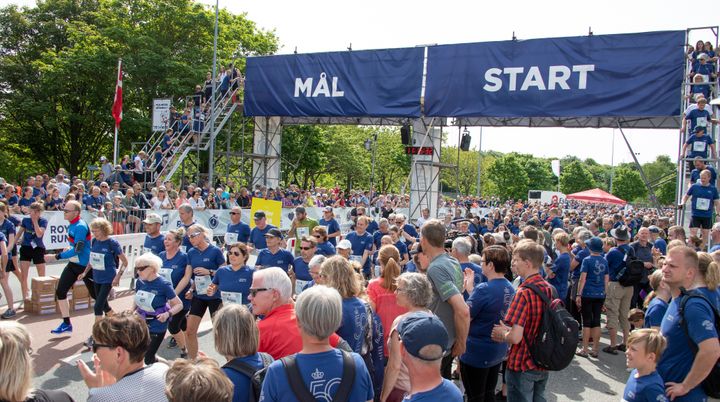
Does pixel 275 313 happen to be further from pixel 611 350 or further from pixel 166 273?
pixel 611 350

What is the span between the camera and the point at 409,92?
17.8m

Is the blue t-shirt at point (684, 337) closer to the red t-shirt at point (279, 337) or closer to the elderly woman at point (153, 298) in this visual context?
the red t-shirt at point (279, 337)

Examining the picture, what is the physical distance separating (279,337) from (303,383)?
1.02m

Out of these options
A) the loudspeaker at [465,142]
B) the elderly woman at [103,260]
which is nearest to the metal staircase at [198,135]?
the loudspeaker at [465,142]

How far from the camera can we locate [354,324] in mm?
3951

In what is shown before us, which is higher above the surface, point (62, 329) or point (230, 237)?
point (230, 237)

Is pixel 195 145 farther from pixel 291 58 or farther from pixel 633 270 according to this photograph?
pixel 633 270

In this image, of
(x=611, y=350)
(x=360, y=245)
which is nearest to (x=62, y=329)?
(x=360, y=245)

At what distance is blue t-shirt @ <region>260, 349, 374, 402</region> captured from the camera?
2.63 metres

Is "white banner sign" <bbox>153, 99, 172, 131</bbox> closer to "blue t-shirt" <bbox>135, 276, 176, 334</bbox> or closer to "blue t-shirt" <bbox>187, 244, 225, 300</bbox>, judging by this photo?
"blue t-shirt" <bbox>187, 244, 225, 300</bbox>

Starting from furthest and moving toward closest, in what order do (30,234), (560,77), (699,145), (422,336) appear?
1. (560,77)
2. (699,145)
3. (30,234)
4. (422,336)

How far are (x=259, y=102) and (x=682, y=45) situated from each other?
14470 millimetres

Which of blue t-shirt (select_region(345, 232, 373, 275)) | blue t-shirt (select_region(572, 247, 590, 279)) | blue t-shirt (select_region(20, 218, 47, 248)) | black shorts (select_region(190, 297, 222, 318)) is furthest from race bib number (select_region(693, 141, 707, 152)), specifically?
blue t-shirt (select_region(20, 218, 47, 248))

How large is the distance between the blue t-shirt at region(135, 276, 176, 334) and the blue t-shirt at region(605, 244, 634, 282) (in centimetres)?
694
